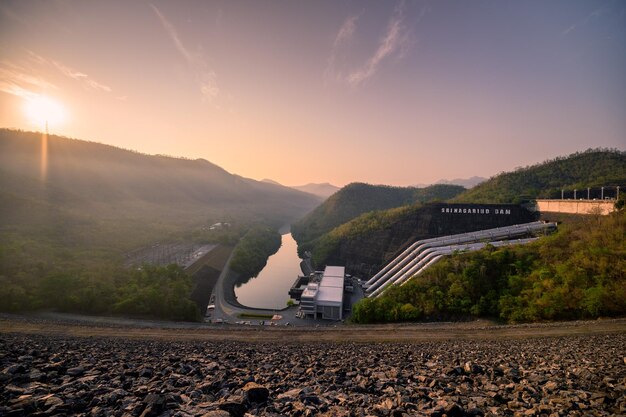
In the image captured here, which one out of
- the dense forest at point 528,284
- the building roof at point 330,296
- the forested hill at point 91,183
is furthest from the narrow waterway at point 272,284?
the forested hill at point 91,183

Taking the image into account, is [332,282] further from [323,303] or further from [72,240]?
[72,240]

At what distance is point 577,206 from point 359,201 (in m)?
77.9

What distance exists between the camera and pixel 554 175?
76062 mm

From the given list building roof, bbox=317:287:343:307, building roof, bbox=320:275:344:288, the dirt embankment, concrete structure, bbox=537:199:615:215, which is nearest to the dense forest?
the dirt embankment

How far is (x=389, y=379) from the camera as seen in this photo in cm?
951

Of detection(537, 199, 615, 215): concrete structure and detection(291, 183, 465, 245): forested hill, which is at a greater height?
detection(291, 183, 465, 245): forested hill

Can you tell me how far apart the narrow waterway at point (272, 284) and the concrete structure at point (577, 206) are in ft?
147

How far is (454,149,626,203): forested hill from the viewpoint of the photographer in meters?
67.5

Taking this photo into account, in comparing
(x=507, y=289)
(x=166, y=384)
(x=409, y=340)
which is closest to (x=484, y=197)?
(x=507, y=289)

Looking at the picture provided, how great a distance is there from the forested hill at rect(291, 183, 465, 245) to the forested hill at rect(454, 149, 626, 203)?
2588 cm

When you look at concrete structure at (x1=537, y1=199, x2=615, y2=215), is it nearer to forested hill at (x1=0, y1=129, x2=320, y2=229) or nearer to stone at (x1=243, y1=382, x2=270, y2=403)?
stone at (x1=243, y1=382, x2=270, y2=403)

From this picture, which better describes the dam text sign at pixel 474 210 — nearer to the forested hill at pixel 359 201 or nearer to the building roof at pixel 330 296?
the building roof at pixel 330 296

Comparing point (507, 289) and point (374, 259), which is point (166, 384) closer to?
point (507, 289)

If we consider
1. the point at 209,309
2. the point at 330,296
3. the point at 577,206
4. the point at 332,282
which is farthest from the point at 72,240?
the point at 577,206
